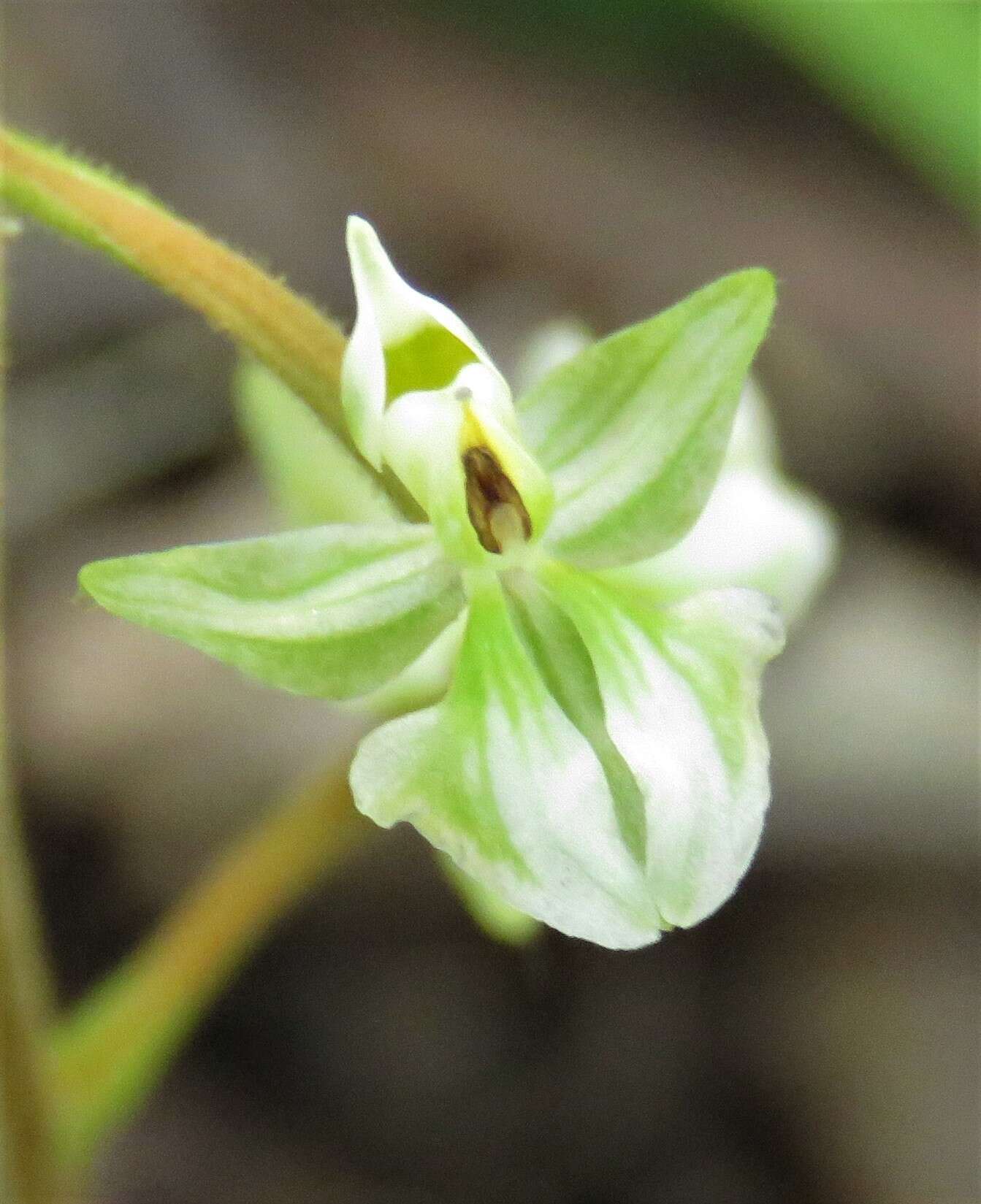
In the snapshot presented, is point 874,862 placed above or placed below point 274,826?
below

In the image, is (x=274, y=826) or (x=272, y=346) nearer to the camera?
(x=272, y=346)

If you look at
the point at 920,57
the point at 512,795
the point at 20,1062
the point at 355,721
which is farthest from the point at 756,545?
the point at 920,57

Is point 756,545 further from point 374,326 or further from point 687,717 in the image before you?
point 374,326

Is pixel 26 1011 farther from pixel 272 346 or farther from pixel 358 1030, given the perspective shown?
pixel 358 1030

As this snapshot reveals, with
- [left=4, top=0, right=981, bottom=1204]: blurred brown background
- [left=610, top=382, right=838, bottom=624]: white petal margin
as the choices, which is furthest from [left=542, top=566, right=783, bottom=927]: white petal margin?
[left=4, top=0, right=981, bottom=1204]: blurred brown background

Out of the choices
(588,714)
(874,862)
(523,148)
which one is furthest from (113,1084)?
(523,148)

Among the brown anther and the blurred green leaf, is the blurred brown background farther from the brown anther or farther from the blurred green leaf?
the brown anther

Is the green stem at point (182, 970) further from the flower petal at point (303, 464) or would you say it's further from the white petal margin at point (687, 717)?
the white petal margin at point (687, 717)
